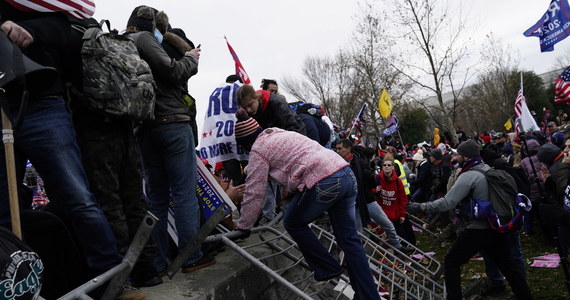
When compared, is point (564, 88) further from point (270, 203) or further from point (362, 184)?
point (270, 203)

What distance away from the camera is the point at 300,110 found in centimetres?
667

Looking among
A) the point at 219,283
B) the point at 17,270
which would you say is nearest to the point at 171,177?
the point at 219,283

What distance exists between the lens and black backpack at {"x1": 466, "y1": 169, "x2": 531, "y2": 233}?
4781 mm

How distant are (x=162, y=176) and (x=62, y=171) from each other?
3.71ft

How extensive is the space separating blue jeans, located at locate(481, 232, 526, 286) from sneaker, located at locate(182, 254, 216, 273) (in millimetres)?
3256

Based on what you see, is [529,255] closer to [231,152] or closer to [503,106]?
[231,152]

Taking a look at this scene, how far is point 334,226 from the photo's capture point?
361 centimetres

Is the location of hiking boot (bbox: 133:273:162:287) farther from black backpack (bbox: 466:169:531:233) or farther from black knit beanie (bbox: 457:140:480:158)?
black knit beanie (bbox: 457:140:480:158)

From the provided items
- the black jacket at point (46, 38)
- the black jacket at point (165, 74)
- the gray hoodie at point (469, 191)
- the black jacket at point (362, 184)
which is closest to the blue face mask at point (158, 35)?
the black jacket at point (165, 74)

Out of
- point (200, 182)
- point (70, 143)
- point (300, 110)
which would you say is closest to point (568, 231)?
point (300, 110)

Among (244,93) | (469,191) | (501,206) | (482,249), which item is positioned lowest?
(482,249)

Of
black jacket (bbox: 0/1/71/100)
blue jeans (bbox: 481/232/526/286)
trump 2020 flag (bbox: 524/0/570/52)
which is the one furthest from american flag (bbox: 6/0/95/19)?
trump 2020 flag (bbox: 524/0/570/52)

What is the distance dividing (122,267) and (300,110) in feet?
15.2

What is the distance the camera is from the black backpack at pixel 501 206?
4781 millimetres
